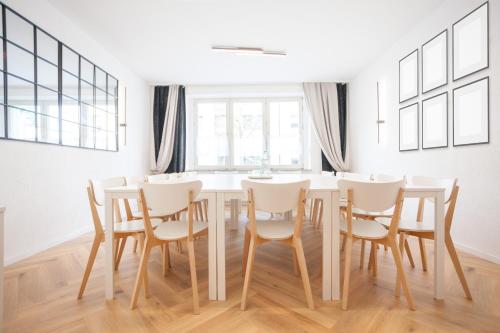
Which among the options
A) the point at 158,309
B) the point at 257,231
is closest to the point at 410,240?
the point at 257,231

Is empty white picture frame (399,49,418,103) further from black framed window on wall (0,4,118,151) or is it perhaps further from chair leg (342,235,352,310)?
black framed window on wall (0,4,118,151)

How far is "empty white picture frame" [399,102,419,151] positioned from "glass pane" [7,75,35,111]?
4.55 m

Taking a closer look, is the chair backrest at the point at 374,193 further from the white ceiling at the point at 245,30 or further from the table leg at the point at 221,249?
the white ceiling at the point at 245,30

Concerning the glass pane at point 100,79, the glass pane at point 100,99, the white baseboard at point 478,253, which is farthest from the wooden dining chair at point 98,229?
the white baseboard at point 478,253

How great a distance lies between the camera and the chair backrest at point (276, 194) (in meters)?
1.30

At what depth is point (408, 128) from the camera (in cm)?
309

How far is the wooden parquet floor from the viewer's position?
123 centimetres

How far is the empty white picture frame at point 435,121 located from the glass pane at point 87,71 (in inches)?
179

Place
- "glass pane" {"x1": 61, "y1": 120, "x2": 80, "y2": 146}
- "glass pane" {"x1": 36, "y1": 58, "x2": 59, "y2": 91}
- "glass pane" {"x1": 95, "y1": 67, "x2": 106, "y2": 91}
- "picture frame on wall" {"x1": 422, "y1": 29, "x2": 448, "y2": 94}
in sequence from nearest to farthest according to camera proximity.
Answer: "glass pane" {"x1": 36, "y1": 58, "x2": 59, "y2": 91}, "picture frame on wall" {"x1": 422, "y1": 29, "x2": 448, "y2": 94}, "glass pane" {"x1": 61, "y1": 120, "x2": 80, "y2": 146}, "glass pane" {"x1": 95, "y1": 67, "x2": 106, "y2": 91}

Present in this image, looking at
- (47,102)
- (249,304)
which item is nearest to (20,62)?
(47,102)

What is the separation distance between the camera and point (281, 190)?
1.31m

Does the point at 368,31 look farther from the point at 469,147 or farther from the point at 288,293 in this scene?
the point at 288,293

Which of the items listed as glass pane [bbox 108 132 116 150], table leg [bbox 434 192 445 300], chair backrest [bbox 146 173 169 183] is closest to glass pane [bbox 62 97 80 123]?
glass pane [bbox 108 132 116 150]

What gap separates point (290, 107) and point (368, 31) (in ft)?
7.52
